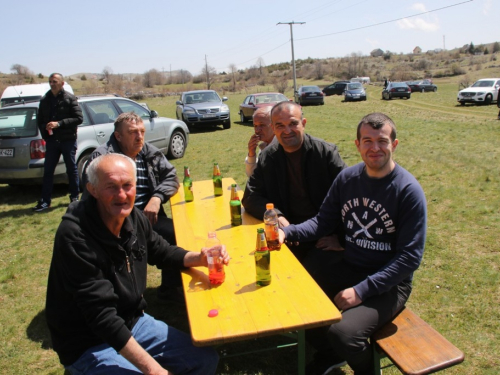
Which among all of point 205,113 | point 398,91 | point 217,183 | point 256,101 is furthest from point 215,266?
point 398,91

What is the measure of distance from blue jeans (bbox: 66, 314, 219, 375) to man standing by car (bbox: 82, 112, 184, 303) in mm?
1357

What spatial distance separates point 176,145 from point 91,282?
27.5 feet

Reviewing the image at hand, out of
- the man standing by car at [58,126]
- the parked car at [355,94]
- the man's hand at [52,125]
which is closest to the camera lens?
the man's hand at [52,125]

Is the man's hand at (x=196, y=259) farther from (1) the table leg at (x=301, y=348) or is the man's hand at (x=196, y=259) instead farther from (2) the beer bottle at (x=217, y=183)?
(2) the beer bottle at (x=217, y=183)

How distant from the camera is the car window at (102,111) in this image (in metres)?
7.53

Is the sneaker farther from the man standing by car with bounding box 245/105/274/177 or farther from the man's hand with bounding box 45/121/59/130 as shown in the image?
the man standing by car with bounding box 245/105/274/177

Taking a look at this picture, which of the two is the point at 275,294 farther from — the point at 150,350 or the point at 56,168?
the point at 56,168

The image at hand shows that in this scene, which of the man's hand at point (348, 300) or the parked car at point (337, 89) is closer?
the man's hand at point (348, 300)

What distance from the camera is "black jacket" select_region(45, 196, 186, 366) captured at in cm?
194

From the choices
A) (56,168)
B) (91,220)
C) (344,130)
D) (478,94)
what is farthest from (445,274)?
(478,94)

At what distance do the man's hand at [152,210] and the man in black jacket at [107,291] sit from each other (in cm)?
125

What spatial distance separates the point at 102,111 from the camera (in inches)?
305

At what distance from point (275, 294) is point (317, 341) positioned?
0.89 meters

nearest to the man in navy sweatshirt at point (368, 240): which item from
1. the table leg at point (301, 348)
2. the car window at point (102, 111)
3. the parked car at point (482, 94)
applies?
the table leg at point (301, 348)
